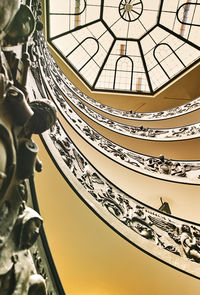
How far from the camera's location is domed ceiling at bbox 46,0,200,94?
9.95 meters

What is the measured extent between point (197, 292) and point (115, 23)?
33.9 feet

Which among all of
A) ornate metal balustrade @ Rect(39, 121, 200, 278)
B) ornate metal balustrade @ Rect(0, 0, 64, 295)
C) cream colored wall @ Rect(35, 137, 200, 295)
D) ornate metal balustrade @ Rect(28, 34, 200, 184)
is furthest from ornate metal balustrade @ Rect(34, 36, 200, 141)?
ornate metal balustrade @ Rect(0, 0, 64, 295)

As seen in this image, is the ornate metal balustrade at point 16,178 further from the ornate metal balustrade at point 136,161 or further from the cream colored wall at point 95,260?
the ornate metal balustrade at point 136,161

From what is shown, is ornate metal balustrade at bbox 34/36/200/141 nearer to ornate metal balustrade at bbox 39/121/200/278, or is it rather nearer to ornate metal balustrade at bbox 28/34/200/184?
ornate metal balustrade at bbox 28/34/200/184

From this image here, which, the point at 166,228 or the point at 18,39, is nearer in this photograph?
the point at 18,39

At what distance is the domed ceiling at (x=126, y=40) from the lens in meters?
9.95

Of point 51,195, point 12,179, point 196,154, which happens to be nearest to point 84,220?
point 51,195

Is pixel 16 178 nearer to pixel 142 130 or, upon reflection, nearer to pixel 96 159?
pixel 96 159

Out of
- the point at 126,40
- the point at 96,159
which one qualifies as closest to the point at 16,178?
the point at 96,159

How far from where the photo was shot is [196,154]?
7691 millimetres

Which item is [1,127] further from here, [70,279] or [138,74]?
[138,74]

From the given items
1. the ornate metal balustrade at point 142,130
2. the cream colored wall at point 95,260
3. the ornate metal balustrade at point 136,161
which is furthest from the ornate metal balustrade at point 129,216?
Result: the ornate metal balustrade at point 142,130

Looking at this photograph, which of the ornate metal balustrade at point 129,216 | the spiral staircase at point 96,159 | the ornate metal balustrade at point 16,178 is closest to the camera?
the ornate metal balustrade at point 16,178

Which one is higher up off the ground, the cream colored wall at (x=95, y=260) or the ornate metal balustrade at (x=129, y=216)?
the ornate metal balustrade at (x=129, y=216)
